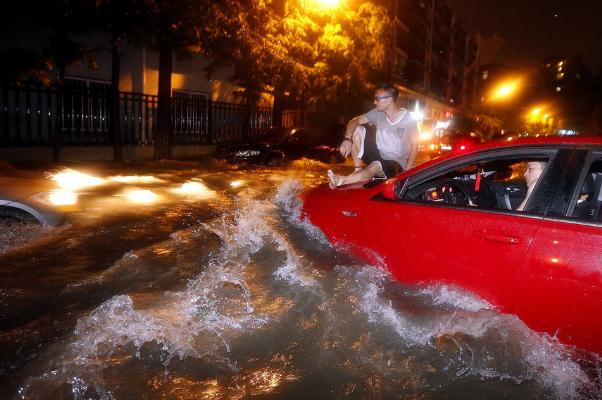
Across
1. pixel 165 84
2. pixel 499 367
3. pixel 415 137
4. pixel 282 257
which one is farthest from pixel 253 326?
pixel 165 84

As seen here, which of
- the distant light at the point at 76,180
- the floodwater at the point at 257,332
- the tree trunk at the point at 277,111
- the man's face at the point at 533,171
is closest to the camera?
the floodwater at the point at 257,332

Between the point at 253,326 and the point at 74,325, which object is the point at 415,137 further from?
the point at 74,325

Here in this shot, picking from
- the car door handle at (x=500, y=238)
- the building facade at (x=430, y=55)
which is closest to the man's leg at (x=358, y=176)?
the car door handle at (x=500, y=238)

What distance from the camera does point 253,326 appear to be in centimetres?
353

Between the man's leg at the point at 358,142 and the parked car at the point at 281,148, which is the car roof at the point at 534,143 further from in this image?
the parked car at the point at 281,148

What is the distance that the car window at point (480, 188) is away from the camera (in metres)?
3.72

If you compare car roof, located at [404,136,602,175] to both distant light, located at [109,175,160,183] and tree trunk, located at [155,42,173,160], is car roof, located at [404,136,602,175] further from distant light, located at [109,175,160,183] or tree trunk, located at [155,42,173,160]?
tree trunk, located at [155,42,173,160]

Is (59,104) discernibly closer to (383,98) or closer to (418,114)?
(418,114)

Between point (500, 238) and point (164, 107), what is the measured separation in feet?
41.9

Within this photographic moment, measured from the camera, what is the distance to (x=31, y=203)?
16.6 feet

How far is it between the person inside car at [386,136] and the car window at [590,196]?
2.29 metres

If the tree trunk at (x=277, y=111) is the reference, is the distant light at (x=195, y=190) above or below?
below

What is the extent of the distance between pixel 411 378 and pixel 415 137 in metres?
3.27

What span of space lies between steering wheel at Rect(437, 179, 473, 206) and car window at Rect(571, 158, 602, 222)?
81 centimetres
